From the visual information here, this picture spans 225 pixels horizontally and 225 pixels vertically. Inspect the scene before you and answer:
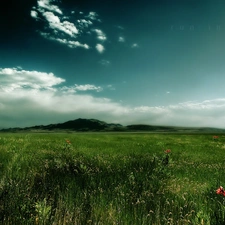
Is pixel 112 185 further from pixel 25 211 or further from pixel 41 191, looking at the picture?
pixel 25 211

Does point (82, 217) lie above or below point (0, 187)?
below

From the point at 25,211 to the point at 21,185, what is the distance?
93cm

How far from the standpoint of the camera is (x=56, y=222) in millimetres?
3889

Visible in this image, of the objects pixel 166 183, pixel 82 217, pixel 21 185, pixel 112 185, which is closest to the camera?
pixel 82 217

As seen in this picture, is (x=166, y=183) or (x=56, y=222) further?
(x=166, y=183)

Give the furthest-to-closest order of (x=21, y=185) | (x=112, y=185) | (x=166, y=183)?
(x=166, y=183), (x=112, y=185), (x=21, y=185)

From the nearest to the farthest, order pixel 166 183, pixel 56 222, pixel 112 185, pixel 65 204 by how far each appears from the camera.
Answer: pixel 56 222
pixel 65 204
pixel 112 185
pixel 166 183

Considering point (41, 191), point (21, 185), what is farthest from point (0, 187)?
point (41, 191)

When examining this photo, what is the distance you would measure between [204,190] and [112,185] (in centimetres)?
238

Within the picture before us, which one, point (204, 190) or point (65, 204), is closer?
point (65, 204)

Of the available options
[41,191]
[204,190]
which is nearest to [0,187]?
[41,191]

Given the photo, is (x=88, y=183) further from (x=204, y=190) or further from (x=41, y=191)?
(x=204, y=190)

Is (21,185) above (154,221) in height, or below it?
above

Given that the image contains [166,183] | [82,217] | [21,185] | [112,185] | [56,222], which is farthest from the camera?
[166,183]
